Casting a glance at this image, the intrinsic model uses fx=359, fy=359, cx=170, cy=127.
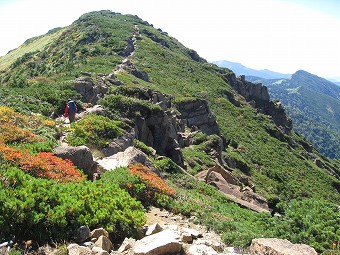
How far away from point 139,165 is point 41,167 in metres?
5.95

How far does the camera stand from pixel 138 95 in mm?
35688

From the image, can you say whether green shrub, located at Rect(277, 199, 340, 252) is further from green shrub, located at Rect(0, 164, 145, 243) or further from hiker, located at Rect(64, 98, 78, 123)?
hiker, located at Rect(64, 98, 78, 123)

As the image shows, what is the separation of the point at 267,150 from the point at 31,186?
59.6 meters

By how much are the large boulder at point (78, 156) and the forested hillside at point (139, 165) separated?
0.34 meters

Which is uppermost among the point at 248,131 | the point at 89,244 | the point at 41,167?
the point at 41,167

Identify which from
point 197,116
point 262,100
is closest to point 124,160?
point 197,116

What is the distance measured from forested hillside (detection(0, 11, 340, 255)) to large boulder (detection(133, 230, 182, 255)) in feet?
4.00

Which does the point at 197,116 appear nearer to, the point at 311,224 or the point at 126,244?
the point at 311,224

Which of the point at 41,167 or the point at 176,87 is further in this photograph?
the point at 176,87

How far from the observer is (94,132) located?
2236 cm

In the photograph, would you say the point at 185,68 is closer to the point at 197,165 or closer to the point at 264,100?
the point at 264,100

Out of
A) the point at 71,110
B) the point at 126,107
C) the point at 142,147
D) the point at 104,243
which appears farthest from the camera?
the point at 126,107

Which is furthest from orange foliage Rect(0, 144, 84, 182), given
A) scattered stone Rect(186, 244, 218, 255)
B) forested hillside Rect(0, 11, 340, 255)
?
scattered stone Rect(186, 244, 218, 255)

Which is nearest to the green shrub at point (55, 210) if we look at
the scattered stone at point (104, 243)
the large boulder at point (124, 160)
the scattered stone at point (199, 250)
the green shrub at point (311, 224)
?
the scattered stone at point (104, 243)
